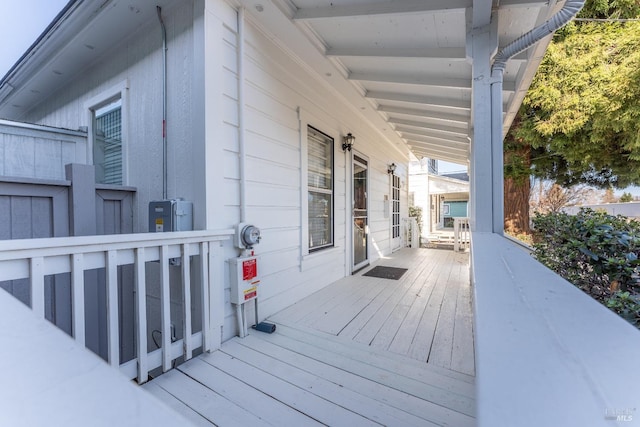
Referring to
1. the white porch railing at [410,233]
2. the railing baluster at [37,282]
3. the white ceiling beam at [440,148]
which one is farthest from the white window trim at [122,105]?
the white porch railing at [410,233]

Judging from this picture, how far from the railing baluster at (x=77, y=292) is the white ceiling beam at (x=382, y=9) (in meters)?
2.36

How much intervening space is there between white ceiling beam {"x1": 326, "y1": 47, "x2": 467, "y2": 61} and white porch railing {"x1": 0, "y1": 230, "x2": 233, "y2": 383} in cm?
210

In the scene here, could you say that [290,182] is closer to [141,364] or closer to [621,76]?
[141,364]

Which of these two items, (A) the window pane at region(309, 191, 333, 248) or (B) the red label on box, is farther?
(A) the window pane at region(309, 191, 333, 248)

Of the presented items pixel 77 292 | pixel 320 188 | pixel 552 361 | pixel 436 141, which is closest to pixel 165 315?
pixel 77 292

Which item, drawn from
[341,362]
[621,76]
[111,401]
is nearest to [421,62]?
[341,362]

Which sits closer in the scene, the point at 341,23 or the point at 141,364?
the point at 141,364

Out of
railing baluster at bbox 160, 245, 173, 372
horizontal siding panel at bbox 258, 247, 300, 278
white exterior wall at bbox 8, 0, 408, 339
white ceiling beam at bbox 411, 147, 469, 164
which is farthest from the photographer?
white ceiling beam at bbox 411, 147, 469, 164

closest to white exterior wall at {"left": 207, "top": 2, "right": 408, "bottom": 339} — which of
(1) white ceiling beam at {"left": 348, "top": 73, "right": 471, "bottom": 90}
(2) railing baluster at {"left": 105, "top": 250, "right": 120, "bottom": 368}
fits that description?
(1) white ceiling beam at {"left": 348, "top": 73, "right": 471, "bottom": 90}

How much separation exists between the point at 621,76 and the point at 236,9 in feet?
18.1

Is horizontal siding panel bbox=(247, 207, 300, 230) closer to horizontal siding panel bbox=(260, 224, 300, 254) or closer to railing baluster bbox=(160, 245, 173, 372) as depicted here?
horizontal siding panel bbox=(260, 224, 300, 254)

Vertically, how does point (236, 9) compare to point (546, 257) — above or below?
above

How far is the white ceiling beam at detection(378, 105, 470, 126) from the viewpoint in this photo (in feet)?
13.0

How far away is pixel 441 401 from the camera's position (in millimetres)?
1510
